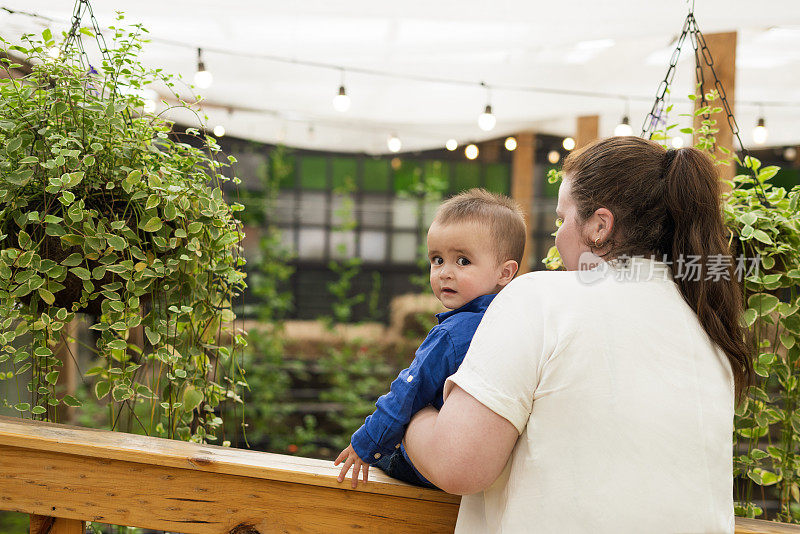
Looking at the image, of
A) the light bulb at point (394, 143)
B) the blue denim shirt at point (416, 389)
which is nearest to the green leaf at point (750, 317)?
the blue denim shirt at point (416, 389)

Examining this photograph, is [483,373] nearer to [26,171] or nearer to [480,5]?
[26,171]

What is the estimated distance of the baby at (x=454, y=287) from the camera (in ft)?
3.28

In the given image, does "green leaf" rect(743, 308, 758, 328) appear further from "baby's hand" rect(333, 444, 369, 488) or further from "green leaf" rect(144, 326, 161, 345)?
"green leaf" rect(144, 326, 161, 345)

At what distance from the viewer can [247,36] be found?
324 cm

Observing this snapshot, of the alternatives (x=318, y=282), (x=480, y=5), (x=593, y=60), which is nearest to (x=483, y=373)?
(x=480, y=5)

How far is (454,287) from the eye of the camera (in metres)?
1.13

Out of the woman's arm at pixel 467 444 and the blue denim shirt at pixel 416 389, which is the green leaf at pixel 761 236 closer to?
the blue denim shirt at pixel 416 389

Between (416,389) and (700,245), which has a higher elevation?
(700,245)

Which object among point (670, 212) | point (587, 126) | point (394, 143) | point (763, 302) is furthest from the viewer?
point (394, 143)

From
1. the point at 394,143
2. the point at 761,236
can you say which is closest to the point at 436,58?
the point at 394,143

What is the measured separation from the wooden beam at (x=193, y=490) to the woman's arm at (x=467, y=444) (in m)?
0.26

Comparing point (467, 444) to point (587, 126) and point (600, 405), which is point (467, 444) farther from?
point (587, 126)

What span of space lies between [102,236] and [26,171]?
177mm

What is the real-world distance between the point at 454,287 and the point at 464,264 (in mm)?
48
